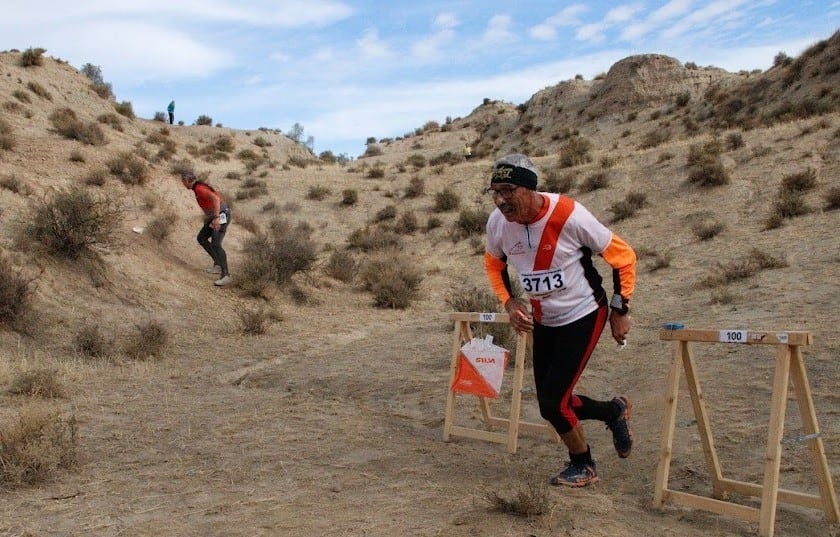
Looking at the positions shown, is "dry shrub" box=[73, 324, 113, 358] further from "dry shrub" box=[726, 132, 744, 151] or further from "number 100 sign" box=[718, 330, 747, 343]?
"dry shrub" box=[726, 132, 744, 151]

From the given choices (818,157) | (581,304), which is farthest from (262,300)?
(818,157)

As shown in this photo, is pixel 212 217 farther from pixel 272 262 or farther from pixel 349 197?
pixel 349 197

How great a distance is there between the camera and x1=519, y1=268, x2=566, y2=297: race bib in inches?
165

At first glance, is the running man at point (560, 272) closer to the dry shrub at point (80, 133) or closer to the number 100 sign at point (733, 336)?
the number 100 sign at point (733, 336)

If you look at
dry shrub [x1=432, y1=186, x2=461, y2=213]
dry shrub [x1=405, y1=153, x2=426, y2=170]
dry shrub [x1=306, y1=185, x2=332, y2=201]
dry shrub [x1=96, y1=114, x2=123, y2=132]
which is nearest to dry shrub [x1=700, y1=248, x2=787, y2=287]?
dry shrub [x1=432, y1=186, x2=461, y2=213]

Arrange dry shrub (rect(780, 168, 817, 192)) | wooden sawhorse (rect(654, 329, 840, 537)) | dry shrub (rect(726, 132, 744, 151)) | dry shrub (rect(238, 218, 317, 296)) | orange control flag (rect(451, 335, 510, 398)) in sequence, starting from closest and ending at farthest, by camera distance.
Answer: wooden sawhorse (rect(654, 329, 840, 537)) < orange control flag (rect(451, 335, 510, 398)) < dry shrub (rect(238, 218, 317, 296)) < dry shrub (rect(780, 168, 817, 192)) < dry shrub (rect(726, 132, 744, 151))

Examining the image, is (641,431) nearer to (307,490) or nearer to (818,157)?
(307,490)

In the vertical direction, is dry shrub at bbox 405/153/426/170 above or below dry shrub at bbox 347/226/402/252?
above

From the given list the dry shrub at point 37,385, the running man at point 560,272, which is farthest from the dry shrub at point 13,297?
the running man at point 560,272

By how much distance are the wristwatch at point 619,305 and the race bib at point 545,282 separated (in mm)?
312

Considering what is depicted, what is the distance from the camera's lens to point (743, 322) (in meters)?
8.66

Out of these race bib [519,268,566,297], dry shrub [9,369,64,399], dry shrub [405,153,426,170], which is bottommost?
dry shrub [9,369,64,399]

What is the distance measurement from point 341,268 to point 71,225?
245 inches

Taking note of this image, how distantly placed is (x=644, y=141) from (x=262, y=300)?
2436cm
